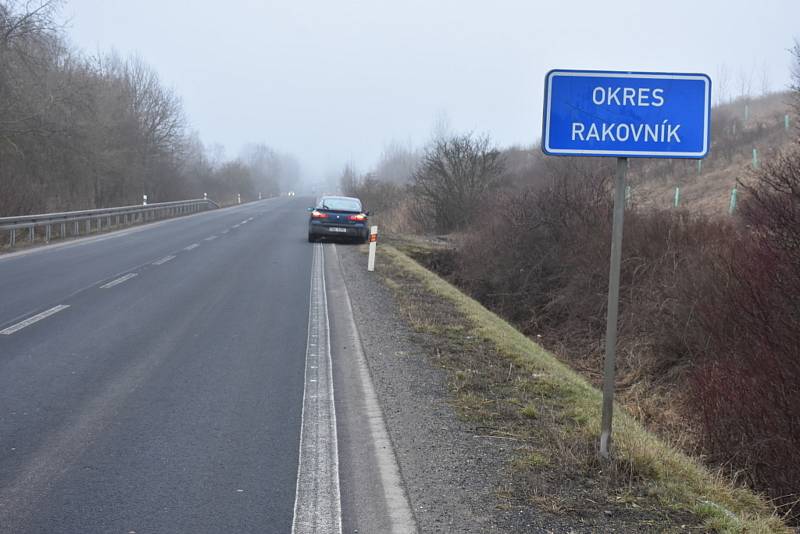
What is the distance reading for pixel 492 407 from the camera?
6352 millimetres

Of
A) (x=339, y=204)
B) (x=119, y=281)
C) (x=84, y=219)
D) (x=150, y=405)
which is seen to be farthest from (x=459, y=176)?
(x=150, y=405)

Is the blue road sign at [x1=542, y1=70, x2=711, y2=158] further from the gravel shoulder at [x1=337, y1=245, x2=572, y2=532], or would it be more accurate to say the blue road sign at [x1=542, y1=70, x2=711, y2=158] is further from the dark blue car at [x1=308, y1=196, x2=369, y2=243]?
the dark blue car at [x1=308, y1=196, x2=369, y2=243]

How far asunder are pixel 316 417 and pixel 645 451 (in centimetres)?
251

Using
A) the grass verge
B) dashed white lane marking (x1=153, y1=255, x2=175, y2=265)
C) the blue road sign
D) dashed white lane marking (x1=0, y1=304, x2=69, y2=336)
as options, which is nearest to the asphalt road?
dashed white lane marking (x1=0, y1=304, x2=69, y2=336)

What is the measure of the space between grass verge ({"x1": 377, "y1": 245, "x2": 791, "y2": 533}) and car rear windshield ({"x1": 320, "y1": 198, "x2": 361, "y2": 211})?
15931 mm

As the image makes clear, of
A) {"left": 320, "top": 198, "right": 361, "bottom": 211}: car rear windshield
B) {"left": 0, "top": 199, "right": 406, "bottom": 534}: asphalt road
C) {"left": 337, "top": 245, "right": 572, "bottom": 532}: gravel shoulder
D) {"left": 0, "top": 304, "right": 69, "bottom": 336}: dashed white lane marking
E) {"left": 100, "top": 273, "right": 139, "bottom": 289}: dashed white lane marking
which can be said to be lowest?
{"left": 337, "top": 245, "right": 572, "bottom": 532}: gravel shoulder

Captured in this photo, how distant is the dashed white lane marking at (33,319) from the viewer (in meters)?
8.80

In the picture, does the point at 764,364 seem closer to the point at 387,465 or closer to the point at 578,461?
the point at 578,461

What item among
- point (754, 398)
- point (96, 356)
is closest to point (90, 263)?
point (96, 356)

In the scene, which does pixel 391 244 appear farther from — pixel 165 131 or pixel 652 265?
pixel 165 131

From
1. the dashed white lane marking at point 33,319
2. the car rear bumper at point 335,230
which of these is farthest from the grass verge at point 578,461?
the car rear bumper at point 335,230

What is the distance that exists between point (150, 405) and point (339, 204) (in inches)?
737

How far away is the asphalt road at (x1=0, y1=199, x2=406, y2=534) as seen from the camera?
4.12 meters

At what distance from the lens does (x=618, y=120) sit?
4.81 m
